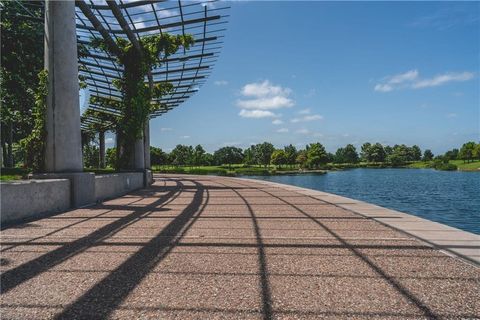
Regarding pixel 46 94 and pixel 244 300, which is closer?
pixel 244 300

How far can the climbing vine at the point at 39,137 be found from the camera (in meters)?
11.0

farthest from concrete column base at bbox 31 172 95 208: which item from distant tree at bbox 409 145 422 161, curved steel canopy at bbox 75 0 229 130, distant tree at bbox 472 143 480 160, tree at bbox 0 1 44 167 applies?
distant tree at bbox 409 145 422 161

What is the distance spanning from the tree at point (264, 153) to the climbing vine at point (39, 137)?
11057 cm

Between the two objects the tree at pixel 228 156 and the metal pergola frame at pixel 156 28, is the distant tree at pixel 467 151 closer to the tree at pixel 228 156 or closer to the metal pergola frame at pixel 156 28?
the tree at pixel 228 156

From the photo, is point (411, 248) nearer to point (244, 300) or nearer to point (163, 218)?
point (244, 300)

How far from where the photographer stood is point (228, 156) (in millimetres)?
99438

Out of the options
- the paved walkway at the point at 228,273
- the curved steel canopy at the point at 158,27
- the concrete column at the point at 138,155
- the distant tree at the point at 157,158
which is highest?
the curved steel canopy at the point at 158,27

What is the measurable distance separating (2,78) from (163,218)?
16.1 meters

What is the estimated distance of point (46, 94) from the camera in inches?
433

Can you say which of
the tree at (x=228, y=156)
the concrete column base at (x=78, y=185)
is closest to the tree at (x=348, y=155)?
the tree at (x=228, y=156)

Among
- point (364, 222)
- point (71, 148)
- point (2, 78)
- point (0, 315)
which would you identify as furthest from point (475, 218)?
point (2, 78)

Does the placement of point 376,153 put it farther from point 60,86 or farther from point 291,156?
point 60,86

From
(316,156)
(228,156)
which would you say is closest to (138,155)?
(228,156)

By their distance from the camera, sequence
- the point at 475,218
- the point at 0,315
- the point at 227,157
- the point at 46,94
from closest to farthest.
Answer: the point at 0,315 < the point at 46,94 < the point at 475,218 < the point at 227,157
